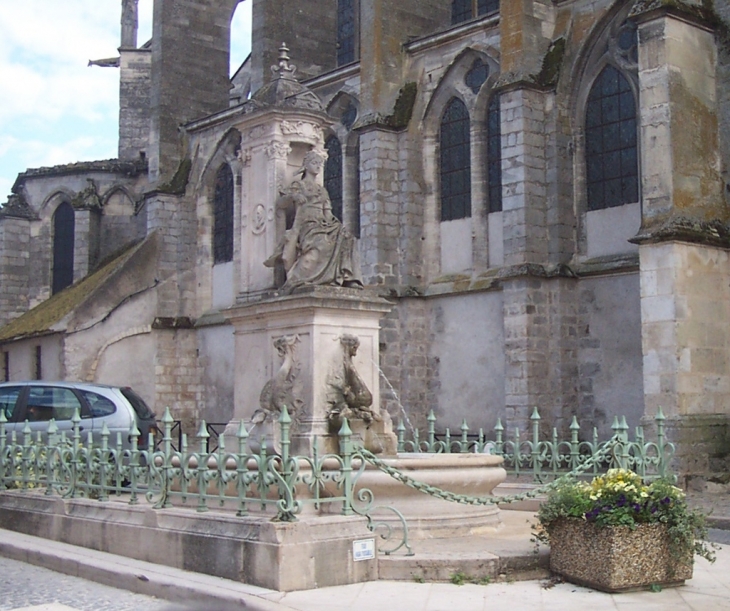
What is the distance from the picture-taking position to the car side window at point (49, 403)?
13992 millimetres

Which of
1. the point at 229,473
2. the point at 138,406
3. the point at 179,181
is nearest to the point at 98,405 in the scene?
the point at 138,406

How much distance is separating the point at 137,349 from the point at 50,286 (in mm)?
6355

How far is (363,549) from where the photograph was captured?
752 cm

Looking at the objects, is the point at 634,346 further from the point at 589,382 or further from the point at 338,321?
the point at 338,321

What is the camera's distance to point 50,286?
33.2 metres

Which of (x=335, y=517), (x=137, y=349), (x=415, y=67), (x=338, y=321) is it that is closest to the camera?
(x=335, y=517)

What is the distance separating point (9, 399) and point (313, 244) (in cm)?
614

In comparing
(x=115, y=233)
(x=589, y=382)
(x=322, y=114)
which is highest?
(x=115, y=233)

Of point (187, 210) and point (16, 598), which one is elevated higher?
point (187, 210)

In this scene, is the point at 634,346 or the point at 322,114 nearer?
the point at 322,114

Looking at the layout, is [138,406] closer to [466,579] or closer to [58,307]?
[466,579]

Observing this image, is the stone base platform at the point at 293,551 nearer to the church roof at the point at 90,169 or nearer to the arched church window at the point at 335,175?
the arched church window at the point at 335,175

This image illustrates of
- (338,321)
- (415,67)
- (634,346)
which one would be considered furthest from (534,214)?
(338,321)

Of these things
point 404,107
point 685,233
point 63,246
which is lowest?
point 685,233
